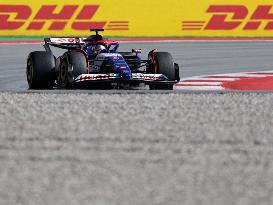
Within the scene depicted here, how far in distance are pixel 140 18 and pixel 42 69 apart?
44.2 feet

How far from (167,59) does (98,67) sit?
1.02 metres

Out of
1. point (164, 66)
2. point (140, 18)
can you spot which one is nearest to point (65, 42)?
point (164, 66)

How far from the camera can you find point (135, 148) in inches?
245

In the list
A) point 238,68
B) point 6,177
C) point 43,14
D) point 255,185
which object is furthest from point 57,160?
point 43,14

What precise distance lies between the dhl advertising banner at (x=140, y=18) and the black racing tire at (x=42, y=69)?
41.2 ft

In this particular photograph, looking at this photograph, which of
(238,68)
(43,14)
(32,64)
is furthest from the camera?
(43,14)

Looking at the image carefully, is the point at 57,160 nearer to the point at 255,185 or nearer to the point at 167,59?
the point at 255,185

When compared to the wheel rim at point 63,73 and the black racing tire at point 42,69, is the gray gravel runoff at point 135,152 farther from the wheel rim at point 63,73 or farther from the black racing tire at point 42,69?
the black racing tire at point 42,69

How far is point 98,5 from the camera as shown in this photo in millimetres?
25156

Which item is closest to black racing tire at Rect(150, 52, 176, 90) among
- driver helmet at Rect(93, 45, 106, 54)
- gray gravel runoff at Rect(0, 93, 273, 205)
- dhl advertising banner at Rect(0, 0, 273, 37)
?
driver helmet at Rect(93, 45, 106, 54)

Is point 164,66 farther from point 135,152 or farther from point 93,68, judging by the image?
point 135,152

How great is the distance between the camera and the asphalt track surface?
4.74 meters

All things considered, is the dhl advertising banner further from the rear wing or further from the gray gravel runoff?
the gray gravel runoff

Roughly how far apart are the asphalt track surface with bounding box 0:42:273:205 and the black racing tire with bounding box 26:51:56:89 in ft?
4.10
